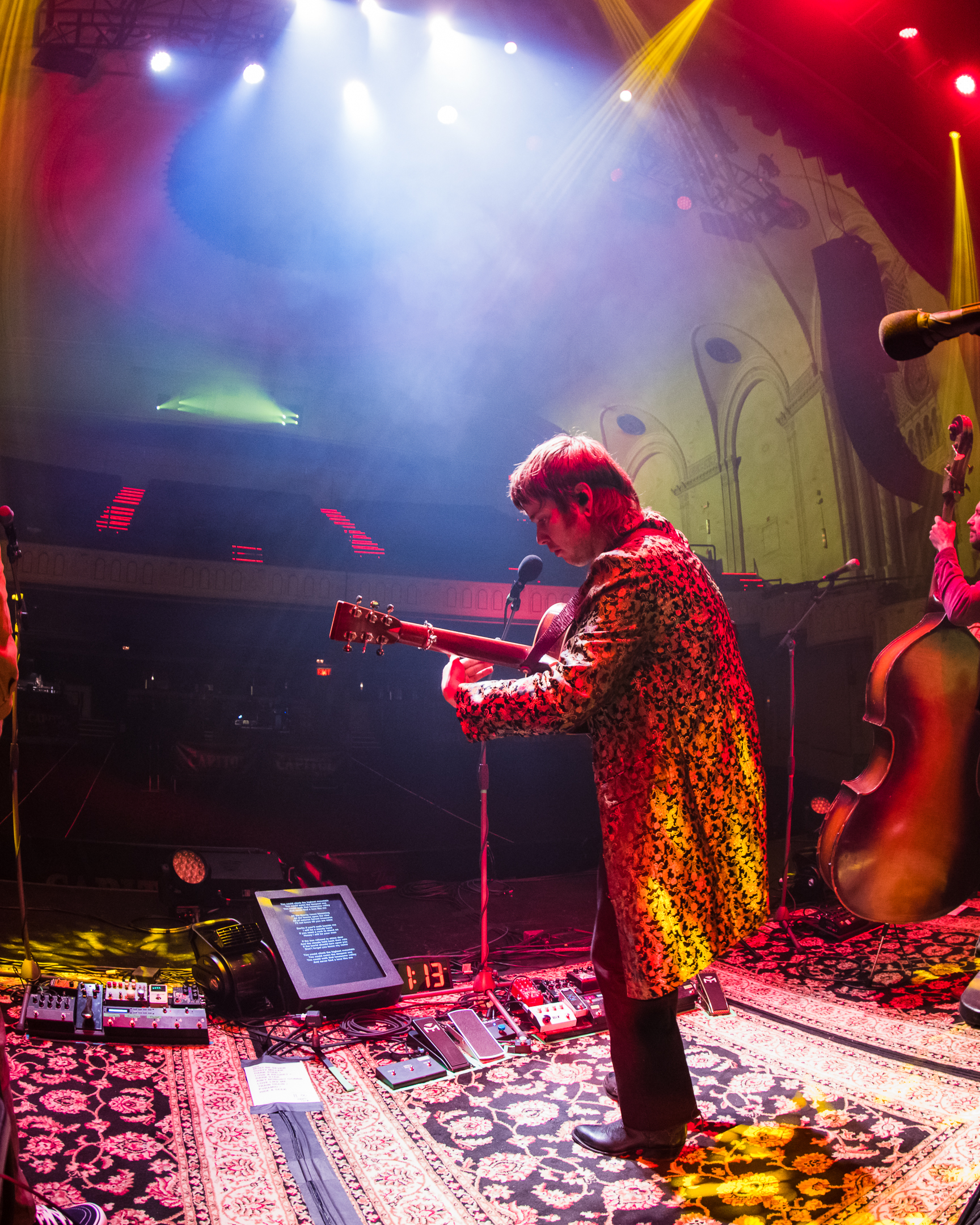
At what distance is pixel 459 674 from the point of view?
1956 mm

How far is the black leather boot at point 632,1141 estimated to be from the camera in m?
1.83

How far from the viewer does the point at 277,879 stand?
12.6ft

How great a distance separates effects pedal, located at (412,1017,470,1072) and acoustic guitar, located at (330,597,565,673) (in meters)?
1.34

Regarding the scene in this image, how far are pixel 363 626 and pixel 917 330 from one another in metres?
1.56

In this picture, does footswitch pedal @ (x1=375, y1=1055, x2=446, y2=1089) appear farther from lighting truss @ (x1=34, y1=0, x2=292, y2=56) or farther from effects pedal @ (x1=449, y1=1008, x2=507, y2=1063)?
lighting truss @ (x1=34, y1=0, x2=292, y2=56)

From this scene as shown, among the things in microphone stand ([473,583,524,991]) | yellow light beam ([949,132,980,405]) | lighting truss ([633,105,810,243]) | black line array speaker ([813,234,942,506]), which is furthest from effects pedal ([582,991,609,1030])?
lighting truss ([633,105,810,243])

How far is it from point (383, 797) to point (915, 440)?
18.9 feet

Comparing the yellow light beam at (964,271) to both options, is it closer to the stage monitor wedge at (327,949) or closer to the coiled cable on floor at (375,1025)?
the stage monitor wedge at (327,949)

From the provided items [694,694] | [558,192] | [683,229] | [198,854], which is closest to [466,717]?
[694,694]

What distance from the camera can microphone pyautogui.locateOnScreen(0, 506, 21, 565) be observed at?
2.64 meters

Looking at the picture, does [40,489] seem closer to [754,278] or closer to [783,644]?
[783,644]

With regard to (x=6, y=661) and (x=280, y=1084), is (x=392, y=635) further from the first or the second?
(x=280, y=1084)

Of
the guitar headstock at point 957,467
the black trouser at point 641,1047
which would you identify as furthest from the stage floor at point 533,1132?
the guitar headstock at point 957,467

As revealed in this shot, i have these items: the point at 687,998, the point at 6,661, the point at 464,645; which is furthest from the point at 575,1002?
the point at 6,661
